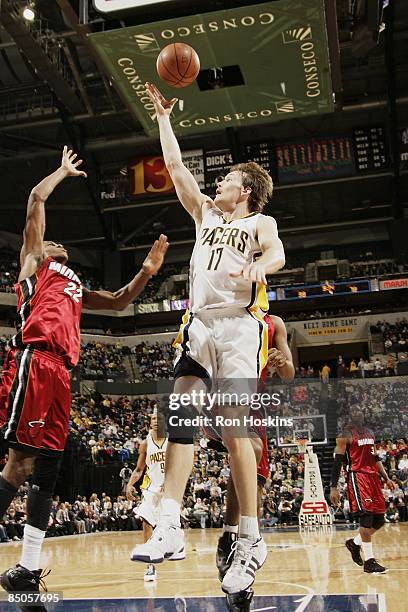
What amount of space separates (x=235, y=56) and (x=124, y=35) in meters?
3.32

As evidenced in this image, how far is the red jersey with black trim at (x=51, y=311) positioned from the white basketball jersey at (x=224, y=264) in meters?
1.15

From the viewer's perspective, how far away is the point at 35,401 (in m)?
4.16

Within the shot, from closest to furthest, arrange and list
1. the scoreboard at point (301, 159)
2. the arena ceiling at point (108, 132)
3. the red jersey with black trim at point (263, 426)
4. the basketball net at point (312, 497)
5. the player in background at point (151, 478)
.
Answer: the red jersey with black trim at point (263, 426) < the player in background at point (151, 478) < the basketball net at point (312, 497) < the arena ceiling at point (108, 132) < the scoreboard at point (301, 159)

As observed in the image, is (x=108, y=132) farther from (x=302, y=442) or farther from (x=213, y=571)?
(x=213, y=571)

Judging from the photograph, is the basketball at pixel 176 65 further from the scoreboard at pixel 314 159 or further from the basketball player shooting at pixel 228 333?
the scoreboard at pixel 314 159

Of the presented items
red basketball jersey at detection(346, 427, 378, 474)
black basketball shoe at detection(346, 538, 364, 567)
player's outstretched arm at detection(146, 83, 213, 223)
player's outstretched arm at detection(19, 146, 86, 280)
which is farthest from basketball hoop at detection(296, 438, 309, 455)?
player's outstretched arm at detection(146, 83, 213, 223)

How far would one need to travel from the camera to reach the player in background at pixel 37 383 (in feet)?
13.3

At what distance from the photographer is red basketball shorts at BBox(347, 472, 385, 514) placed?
796 centimetres

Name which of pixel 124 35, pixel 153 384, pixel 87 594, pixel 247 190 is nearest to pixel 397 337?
pixel 153 384

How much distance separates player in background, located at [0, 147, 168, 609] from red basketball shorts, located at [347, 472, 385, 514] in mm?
4865

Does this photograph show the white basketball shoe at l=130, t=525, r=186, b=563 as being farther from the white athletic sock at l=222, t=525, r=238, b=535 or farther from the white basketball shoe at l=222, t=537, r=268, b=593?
the white athletic sock at l=222, t=525, r=238, b=535

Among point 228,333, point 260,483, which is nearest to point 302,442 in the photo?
point 260,483

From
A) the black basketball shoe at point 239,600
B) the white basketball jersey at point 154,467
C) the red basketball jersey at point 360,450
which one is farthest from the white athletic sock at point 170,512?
the red basketball jersey at point 360,450

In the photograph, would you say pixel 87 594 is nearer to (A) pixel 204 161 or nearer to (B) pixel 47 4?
(B) pixel 47 4
